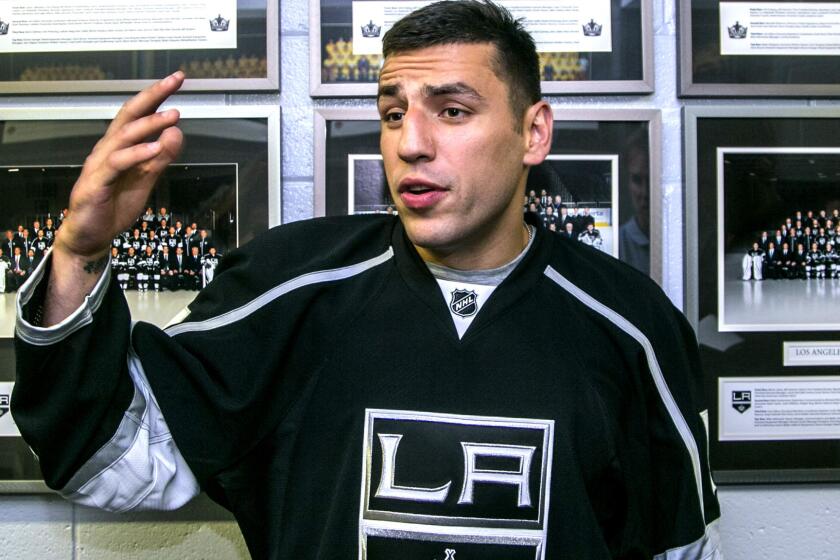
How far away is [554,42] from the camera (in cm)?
113

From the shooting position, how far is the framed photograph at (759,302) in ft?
3.73

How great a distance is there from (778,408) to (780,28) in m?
0.61

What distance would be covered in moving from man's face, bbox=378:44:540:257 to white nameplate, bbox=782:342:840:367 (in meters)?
0.60

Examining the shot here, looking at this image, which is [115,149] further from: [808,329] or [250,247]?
[808,329]

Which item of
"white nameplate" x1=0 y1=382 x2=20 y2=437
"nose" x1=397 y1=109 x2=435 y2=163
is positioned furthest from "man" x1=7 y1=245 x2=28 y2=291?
"nose" x1=397 y1=109 x2=435 y2=163

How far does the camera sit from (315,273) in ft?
2.81

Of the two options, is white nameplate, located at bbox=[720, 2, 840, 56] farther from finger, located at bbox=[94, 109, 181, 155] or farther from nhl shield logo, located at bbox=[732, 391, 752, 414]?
finger, located at bbox=[94, 109, 181, 155]

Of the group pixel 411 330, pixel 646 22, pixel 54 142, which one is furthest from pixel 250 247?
pixel 646 22

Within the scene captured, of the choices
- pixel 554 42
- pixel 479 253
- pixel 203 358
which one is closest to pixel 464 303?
pixel 479 253

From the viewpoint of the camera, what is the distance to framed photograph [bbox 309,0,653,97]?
1.12 m

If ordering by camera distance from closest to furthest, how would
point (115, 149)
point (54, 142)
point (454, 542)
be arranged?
point (115, 149) → point (454, 542) → point (54, 142)

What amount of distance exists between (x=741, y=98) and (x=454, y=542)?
0.83 meters

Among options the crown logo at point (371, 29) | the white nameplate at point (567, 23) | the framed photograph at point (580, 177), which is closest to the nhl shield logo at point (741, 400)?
the framed photograph at point (580, 177)

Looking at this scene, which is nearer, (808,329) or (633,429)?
(633,429)
